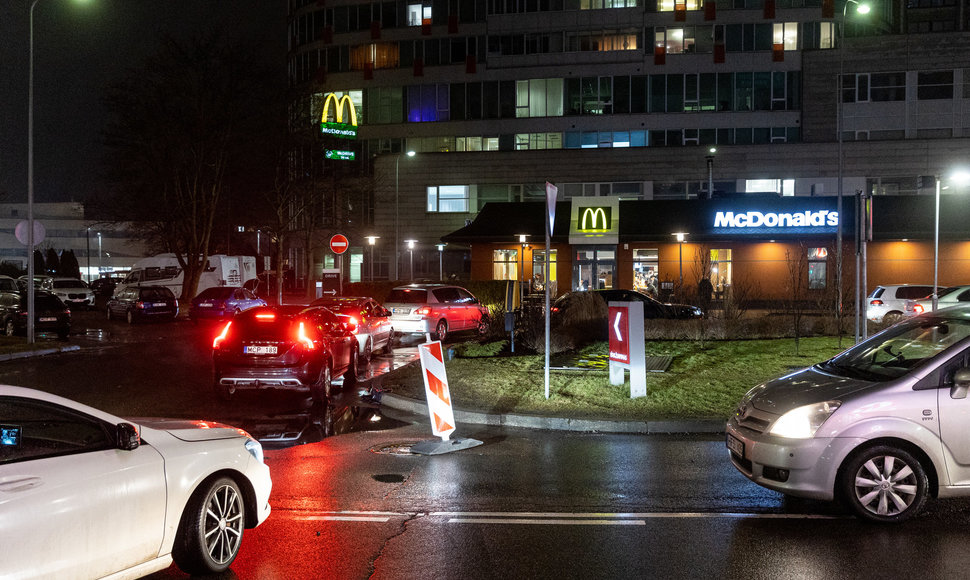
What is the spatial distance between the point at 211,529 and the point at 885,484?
521 cm

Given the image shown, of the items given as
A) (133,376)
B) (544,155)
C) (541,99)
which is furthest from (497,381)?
(541,99)

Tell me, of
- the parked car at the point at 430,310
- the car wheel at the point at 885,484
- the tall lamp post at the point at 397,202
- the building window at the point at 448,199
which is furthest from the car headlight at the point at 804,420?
the building window at the point at 448,199

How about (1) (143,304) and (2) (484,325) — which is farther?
(1) (143,304)

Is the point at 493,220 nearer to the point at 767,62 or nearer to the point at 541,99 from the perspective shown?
the point at 541,99

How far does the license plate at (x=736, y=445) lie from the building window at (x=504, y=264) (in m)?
35.5

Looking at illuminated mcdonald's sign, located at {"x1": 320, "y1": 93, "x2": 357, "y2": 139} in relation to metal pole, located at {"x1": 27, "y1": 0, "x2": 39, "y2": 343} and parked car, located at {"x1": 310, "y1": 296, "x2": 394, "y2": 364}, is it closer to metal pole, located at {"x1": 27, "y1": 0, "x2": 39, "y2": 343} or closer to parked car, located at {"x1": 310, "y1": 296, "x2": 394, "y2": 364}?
A: metal pole, located at {"x1": 27, "y1": 0, "x2": 39, "y2": 343}

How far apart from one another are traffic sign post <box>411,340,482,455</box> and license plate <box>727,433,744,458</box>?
3.42 metres

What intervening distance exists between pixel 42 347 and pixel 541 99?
41.1 metres

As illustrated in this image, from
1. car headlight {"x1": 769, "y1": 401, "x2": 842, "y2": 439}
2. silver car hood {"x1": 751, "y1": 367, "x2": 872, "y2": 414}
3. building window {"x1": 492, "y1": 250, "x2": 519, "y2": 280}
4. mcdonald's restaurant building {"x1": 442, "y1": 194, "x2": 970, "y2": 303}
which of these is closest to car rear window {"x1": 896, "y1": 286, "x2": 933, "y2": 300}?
mcdonald's restaurant building {"x1": 442, "y1": 194, "x2": 970, "y2": 303}

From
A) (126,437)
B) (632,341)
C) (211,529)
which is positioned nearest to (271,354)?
(632,341)

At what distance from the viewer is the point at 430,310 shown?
75.7ft

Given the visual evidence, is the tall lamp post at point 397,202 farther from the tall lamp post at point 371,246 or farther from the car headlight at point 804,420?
the car headlight at point 804,420

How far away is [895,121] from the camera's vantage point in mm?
49625

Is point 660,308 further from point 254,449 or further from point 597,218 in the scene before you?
Answer: point 254,449
